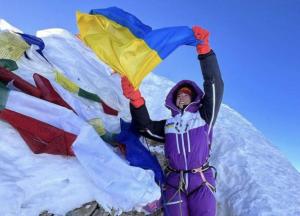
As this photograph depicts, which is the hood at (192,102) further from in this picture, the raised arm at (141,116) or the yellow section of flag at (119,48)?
the yellow section of flag at (119,48)

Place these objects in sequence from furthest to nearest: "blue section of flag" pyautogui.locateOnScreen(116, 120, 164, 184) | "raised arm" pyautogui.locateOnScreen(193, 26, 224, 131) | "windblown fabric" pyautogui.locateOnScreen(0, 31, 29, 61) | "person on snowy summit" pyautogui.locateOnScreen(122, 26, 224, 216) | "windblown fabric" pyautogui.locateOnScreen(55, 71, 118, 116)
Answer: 1. "windblown fabric" pyautogui.locateOnScreen(55, 71, 118, 116)
2. "windblown fabric" pyautogui.locateOnScreen(0, 31, 29, 61)
3. "raised arm" pyautogui.locateOnScreen(193, 26, 224, 131)
4. "blue section of flag" pyautogui.locateOnScreen(116, 120, 164, 184)
5. "person on snowy summit" pyautogui.locateOnScreen(122, 26, 224, 216)

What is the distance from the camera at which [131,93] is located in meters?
5.25

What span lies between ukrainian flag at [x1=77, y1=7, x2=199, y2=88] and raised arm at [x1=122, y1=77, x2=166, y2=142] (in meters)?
0.17

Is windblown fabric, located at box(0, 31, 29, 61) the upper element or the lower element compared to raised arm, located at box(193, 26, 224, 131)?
lower

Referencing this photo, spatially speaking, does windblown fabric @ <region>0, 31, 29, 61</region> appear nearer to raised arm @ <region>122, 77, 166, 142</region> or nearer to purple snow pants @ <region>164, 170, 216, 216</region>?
raised arm @ <region>122, 77, 166, 142</region>

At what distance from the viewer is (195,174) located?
5.00 m

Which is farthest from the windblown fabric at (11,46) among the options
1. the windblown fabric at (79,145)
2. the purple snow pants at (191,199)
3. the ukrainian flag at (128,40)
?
the purple snow pants at (191,199)

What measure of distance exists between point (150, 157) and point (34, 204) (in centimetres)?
168

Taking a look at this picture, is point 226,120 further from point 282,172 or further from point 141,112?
point 141,112

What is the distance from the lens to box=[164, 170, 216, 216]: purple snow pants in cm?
481

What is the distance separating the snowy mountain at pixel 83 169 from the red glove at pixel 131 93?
37.2 inches

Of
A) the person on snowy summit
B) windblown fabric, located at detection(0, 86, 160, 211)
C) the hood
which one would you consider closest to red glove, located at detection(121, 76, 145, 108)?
the person on snowy summit

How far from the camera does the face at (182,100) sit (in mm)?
5488

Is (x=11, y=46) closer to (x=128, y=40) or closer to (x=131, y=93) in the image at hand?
(x=128, y=40)
